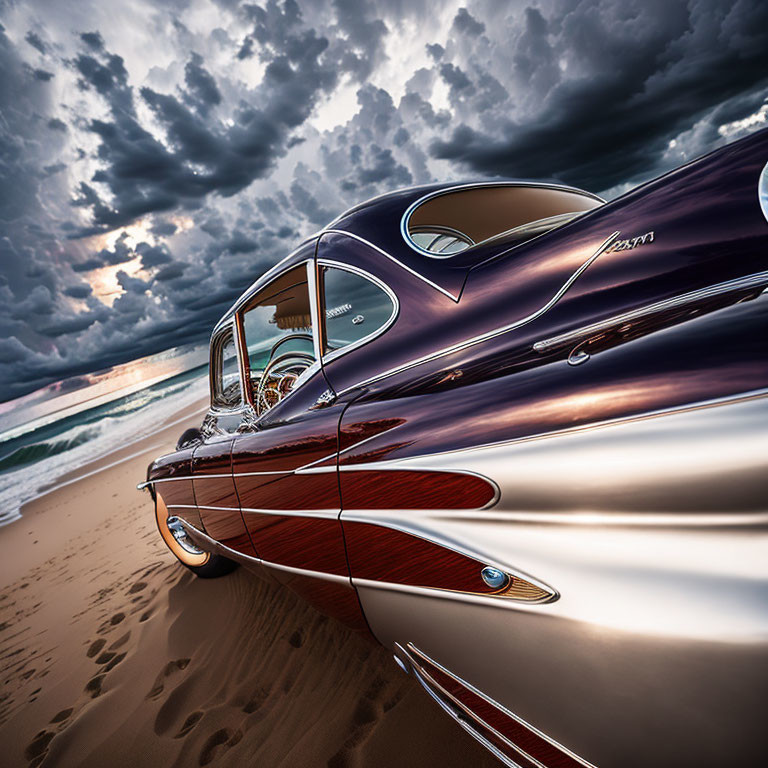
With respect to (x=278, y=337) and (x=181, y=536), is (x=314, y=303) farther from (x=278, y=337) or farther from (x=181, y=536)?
(x=181, y=536)

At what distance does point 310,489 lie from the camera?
4.31 ft

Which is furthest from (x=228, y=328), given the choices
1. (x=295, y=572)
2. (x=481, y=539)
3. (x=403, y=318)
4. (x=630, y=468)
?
(x=630, y=468)

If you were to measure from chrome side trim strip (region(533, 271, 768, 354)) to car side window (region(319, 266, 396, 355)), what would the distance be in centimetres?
75

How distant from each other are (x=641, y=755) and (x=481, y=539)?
1.33ft

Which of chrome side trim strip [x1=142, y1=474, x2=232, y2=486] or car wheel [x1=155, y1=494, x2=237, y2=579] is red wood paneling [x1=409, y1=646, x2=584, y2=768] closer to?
chrome side trim strip [x1=142, y1=474, x2=232, y2=486]

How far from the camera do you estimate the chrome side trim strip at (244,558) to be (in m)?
1.28

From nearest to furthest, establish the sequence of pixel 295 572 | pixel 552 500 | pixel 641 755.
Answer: pixel 641 755 → pixel 552 500 → pixel 295 572

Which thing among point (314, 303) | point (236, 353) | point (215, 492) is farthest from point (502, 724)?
point (236, 353)

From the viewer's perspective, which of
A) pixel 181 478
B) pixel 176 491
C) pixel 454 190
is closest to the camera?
pixel 454 190

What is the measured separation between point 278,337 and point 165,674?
2175mm

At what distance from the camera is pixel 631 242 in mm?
1193

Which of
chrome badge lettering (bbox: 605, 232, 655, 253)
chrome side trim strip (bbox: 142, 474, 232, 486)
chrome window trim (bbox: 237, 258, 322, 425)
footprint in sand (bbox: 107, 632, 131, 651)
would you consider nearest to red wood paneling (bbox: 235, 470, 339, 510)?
chrome side trim strip (bbox: 142, 474, 232, 486)

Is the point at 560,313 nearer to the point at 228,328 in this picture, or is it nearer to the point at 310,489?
the point at 310,489

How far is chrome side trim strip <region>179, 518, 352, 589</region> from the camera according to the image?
1278mm
